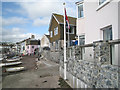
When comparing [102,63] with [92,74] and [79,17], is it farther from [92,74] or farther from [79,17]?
[79,17]

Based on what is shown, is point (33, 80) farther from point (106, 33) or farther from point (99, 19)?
point (99, 19)

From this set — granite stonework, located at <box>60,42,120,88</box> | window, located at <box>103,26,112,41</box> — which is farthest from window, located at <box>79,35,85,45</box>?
granite stonework, located at <box>60,42,120,88</box>

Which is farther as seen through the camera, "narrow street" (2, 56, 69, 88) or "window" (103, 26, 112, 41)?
"narrow street" (2, 56, 69, 88)

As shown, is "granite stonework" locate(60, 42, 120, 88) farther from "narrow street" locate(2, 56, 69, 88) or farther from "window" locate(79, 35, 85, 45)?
"window" locate(79, 35, 85, 45)

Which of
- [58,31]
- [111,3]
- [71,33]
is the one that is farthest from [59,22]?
[111,3]

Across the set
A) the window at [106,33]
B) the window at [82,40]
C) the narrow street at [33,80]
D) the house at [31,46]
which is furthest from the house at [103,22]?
the house at [31,46]

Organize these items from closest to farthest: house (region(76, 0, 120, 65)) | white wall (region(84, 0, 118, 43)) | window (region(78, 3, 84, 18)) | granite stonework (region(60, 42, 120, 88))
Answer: granite stonework (region(60, 42, 120, 88)) → house (region(76, 0, 120, 65)) → white wall (region(84, 0, 118, 43)) → window (region(78, 3, 84, 18))

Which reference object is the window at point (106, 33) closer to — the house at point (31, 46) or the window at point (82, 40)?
the window at point (82, 40)

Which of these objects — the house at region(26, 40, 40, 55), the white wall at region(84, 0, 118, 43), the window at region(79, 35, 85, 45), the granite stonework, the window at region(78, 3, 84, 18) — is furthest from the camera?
the house at region(26, 40, 40, 55)

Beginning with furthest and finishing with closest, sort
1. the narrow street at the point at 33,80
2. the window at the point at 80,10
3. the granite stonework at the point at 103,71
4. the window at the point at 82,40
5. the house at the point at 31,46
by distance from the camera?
the house at the point at 31,46
the window at the point at 80,10
the window at the point at 82,40
the narrow street at the point at 33,80
the granite stonework at the point at 103,71

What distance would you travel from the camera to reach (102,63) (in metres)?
2.38

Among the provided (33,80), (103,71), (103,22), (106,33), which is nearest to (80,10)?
(103,22)

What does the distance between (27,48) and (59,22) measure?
87.4ft

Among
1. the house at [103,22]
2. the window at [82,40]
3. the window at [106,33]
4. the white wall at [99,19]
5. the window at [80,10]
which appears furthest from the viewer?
the window at [80,10]
